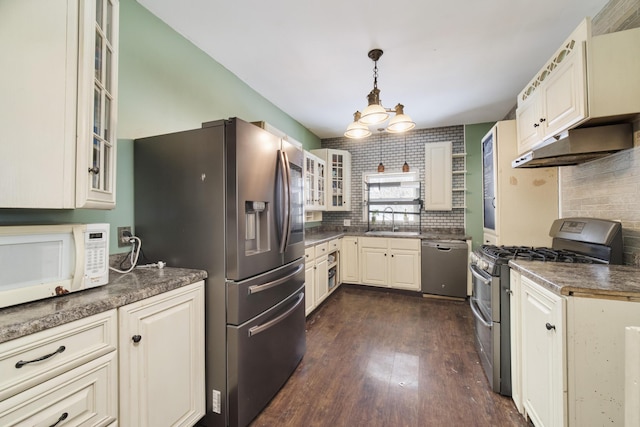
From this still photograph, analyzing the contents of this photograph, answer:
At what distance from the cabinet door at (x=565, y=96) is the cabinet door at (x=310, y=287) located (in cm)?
243

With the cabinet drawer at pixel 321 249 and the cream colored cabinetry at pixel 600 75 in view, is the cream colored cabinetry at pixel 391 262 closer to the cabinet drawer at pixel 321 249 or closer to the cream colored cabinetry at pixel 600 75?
the cabinet drawer at pixel 321 249

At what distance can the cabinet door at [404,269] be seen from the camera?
3.91 m

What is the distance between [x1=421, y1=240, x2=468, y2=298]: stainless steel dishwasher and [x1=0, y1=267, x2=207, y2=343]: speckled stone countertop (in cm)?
326

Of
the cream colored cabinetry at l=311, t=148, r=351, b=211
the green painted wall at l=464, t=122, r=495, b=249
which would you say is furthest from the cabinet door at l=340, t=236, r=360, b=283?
the green painted wall at l=464, t=122, r=495, b=249

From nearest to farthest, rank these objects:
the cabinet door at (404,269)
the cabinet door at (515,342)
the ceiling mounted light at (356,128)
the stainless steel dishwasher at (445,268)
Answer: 1. the cabinet door at (515,342)
2. the ceiling mounted light at (356,128)
3. the stainless steel dishwasher at (445,268)
4. the cabinet door at (404,269)

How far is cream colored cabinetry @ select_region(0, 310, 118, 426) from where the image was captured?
2.62 feet

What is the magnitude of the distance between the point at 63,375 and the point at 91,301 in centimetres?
25

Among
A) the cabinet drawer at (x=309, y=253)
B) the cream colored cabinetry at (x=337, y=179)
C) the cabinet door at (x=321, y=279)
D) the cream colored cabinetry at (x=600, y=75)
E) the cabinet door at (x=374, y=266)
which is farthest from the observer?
the cream colored cabinetry at (x=337, y=179)

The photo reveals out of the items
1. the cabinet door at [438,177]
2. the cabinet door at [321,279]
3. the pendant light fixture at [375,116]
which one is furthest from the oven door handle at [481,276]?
the cabinet door at [438,177]

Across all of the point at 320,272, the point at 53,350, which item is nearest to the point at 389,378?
the point at 320,272

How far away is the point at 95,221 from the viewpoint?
1.54 meters

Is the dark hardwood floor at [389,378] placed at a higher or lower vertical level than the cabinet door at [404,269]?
lower

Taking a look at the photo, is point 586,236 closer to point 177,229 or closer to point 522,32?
point 522,32

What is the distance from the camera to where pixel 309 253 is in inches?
120
